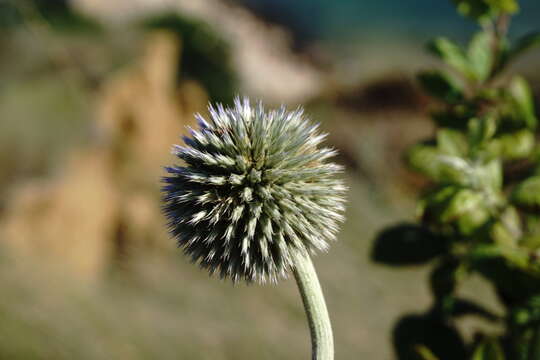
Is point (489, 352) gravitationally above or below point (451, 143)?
below

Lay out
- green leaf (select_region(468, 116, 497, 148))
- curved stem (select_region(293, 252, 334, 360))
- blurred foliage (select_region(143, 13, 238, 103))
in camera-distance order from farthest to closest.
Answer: blurred foliage (select_region(143, 13, 238, 103))
green leaf (select_region(468, 116, 497, 148))
curved stem (select_region(293, 252, 334, 360))

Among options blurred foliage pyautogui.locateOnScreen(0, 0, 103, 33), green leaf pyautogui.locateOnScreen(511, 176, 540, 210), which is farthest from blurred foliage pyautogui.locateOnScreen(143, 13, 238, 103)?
green leaf pyautogui.locateOnScreen(511, 176, 540, 210)

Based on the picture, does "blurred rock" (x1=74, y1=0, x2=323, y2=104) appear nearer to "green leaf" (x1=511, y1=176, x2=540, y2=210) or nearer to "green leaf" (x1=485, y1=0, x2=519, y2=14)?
"green leaf" (x1=485, y1=0, x2=519, y2=14)

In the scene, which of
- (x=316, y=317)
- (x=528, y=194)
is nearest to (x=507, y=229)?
(x=528, y=194)

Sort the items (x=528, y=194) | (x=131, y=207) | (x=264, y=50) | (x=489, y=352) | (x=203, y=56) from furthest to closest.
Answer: (x=264, y=50) → (x=203, y=56) → (x=131, y=207) → (x=528, y=194) → (x=489, y=352)

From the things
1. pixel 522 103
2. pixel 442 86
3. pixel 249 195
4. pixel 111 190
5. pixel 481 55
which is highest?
pixel 111 190

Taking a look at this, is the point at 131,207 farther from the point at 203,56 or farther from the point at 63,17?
the point at 203,56

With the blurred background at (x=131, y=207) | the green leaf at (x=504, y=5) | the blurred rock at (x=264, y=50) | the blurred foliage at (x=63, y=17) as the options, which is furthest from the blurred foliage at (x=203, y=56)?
the green leaf at (x=504, y=5)
